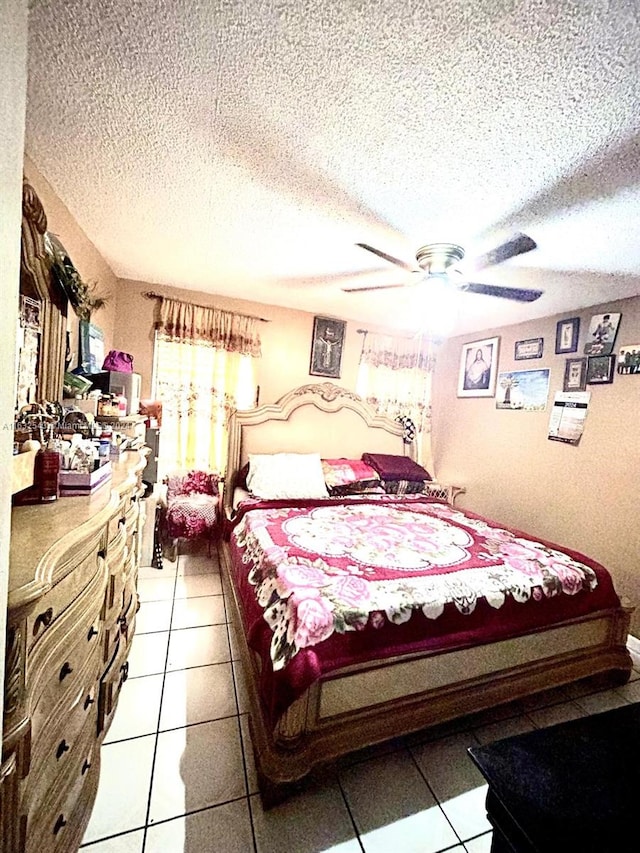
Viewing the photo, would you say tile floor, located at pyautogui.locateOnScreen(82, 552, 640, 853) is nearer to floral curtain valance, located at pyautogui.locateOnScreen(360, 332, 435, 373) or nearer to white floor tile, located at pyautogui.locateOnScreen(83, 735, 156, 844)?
white floor tile, located at pyautogui.locateOnScreen(83, 735, 156, 844)

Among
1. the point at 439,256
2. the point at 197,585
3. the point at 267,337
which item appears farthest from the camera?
the point at 267,337

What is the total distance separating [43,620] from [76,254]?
216cm

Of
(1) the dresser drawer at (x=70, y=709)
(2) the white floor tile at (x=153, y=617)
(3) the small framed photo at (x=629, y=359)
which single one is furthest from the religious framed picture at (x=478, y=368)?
(1) the dresser drawer at (x=70, y=709)

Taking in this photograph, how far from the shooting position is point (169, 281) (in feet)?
9.77

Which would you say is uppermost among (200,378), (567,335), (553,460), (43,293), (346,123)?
(346,123)

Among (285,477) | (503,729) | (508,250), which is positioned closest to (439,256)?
(508,250)

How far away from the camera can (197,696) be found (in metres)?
1.65

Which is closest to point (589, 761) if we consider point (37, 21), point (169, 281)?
point (37, 21)

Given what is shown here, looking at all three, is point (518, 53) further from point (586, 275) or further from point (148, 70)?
point (586, 275)

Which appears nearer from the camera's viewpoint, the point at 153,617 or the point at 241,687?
the point at 241,687

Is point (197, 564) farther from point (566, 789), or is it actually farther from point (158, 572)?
point (566, 789)

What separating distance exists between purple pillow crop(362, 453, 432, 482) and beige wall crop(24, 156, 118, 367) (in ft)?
8.33

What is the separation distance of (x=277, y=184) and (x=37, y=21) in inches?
32.8

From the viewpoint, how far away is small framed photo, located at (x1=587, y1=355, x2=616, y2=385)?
2592 mm
